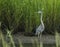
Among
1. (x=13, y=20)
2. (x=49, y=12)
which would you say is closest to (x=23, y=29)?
(x=13, y=20)

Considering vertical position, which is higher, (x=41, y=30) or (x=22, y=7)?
(x=22, y=7)

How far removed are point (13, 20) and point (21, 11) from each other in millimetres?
348

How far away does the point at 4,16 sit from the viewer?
321 inches

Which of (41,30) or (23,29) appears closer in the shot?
(41,30)

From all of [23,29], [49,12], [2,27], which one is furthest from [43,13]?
[2,27]

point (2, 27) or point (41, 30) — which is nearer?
point (41, 30)

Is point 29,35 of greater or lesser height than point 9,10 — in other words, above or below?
below

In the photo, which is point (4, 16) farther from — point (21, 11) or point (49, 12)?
point (49, 12)

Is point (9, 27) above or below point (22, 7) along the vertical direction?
below

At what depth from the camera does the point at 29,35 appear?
764cm

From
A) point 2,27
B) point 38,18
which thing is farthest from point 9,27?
point 38,18

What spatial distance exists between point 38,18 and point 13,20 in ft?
2.32

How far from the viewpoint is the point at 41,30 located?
760 cm

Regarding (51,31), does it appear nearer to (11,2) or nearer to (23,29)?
(23,29)
